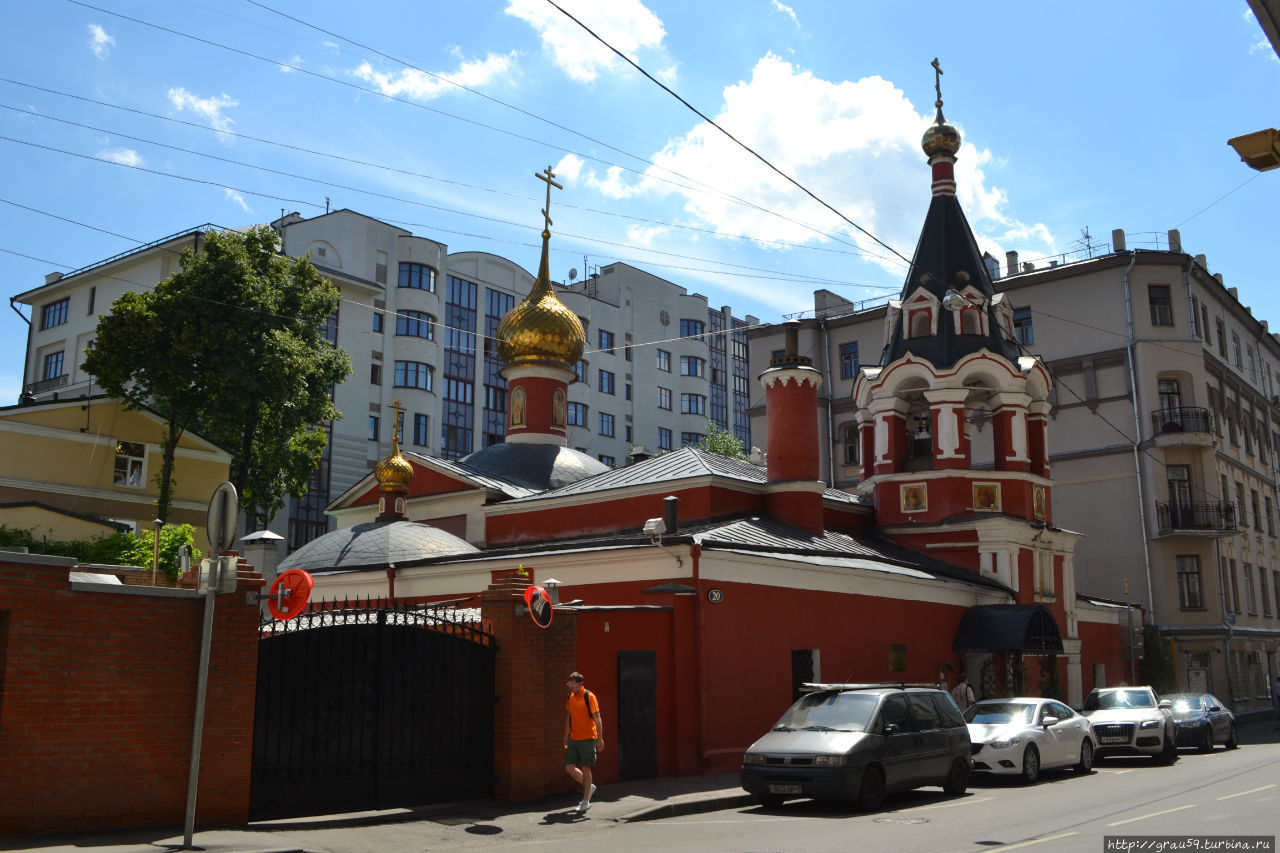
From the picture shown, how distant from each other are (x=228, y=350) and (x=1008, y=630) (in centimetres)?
2095

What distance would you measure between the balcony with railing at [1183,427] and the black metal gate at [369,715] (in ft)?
92.5

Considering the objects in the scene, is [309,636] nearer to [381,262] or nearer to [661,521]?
[661,521]

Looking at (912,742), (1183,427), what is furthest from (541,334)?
(1183,427)

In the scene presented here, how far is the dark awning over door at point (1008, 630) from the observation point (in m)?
22.4

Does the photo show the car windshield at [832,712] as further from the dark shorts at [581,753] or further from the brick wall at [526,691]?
the brick wall at [526,691]

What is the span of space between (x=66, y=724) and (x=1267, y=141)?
1061 centimetres

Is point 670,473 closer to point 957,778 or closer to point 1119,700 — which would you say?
point 1119,700

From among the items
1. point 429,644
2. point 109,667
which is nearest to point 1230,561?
point 429,644

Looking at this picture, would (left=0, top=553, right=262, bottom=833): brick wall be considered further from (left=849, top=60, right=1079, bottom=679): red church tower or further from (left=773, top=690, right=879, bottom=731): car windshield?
(left=849, top=60, right=1079, bottom=679): red church tower

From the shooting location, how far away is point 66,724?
9.42m

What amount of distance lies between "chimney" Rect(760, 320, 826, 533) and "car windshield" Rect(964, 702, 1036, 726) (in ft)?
18.9

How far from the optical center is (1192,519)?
3419 centimetres

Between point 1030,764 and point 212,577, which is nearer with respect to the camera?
point 212,577

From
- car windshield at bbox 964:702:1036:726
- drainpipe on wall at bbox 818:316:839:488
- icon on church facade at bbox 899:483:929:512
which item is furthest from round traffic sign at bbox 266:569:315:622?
drainpipe on wall at bbox 818:316:839:488
